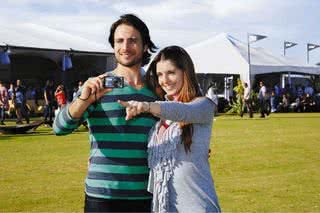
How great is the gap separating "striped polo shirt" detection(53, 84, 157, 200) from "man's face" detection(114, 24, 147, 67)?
0.17 metres

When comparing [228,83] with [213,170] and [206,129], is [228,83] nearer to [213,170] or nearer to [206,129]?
[213,170]

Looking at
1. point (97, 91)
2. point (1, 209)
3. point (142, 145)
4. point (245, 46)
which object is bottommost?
point (1, 209)

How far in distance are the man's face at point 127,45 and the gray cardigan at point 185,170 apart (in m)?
0.45

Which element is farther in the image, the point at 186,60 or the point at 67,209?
the point at 67,209

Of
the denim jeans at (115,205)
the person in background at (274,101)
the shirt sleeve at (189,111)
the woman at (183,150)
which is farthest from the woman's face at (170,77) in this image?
the person in background at (274,101)

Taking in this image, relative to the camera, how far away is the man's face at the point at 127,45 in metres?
2.90

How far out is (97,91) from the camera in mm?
2682

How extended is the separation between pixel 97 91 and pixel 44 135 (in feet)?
42.4

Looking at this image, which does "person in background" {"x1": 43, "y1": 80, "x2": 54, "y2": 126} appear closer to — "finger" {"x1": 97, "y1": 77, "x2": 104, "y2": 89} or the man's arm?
the man's arm

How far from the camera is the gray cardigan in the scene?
2627 millimetres

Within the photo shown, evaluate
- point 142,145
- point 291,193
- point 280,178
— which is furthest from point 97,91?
point 280,178

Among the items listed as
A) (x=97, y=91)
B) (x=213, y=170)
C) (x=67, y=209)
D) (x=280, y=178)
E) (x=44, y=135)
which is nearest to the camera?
(x=97, y=91)

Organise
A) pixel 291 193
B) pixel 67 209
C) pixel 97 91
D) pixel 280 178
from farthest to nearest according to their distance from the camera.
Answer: pixel 280 178 < pixel 291 193 < pixel 67 209 < pixel 97 91

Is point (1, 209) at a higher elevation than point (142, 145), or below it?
below
